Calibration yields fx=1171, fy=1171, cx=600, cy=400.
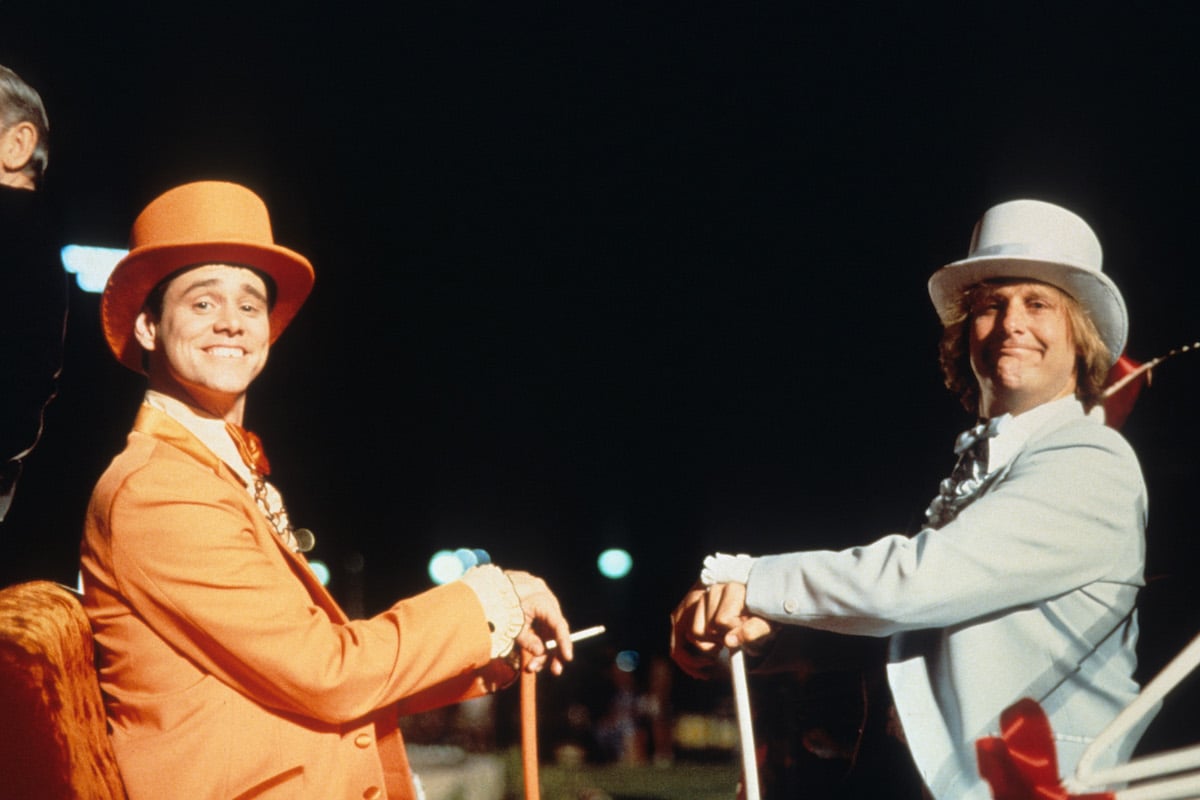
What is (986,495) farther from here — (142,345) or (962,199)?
(142,345)

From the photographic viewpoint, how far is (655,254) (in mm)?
5172

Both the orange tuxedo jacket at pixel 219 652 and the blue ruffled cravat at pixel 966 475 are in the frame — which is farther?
the blue ruffled cravat at pixel 966 475

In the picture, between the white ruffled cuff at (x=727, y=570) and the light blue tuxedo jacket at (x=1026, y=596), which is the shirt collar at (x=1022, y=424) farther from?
the white ruffled cuff at (x=727, y=570)

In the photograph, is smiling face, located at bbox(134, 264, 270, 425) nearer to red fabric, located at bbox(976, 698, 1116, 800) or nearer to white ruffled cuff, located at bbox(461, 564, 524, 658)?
white ruffled cuff, located at bbox(461, 564, 524, 658)

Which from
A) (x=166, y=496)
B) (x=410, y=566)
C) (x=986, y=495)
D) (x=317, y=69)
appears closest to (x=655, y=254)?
(x=317, y=69)

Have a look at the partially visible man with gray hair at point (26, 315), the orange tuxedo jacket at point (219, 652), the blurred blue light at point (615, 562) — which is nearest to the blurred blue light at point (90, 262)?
the partially visible man with gray hair at point (26, 315)

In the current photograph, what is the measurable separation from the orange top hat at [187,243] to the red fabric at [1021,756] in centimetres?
170

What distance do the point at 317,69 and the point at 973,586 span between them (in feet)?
11.0

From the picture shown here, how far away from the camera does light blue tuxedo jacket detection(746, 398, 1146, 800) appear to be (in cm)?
224

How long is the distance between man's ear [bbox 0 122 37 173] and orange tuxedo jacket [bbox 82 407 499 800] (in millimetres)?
816

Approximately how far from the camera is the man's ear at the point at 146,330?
242cm

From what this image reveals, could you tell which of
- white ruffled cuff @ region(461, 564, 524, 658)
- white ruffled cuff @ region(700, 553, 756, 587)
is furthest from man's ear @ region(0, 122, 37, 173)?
white ruffled cuff @ region(700, 553, 756, 587)

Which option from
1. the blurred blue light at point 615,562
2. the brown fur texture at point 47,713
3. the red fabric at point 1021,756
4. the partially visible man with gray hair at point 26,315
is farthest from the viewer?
the blurred blue light at point 615,562

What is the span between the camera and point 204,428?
238 cm
